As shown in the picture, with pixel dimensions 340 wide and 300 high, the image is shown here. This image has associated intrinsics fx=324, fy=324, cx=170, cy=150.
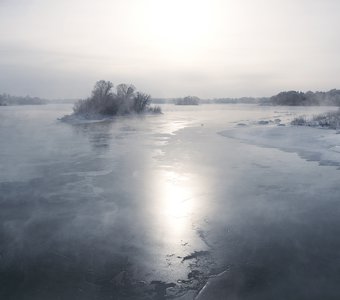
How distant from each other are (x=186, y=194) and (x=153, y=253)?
443cm

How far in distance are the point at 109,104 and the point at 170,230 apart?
60686mm

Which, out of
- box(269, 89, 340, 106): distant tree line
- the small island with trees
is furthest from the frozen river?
box(269, 89, 340, 106): distant tree line

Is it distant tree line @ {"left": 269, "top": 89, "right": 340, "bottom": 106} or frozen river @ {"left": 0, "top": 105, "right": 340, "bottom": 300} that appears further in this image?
distant tree line @ {"left": 269, "top": 89, "right": 340, "bottom": 106}

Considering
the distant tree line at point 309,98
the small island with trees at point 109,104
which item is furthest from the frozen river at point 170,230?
the distant tree line at point 309,98

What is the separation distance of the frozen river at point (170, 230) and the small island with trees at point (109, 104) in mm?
41489

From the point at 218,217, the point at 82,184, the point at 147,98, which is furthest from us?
the point at 147,98

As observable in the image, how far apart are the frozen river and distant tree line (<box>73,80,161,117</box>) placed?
1836 inches

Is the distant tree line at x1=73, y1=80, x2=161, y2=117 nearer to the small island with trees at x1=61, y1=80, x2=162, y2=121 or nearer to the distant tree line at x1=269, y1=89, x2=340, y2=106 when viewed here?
the small island with trees at x1=61, y1=80, x2=162, y2=121

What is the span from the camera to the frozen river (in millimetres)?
5707

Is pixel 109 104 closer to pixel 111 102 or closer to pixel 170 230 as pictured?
pixel 111 102

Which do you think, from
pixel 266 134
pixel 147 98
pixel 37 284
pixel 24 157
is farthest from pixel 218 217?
pixel 147 98

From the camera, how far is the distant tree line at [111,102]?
202 ft

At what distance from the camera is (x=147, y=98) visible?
7638cm

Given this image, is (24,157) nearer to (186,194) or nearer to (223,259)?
(186,194)
